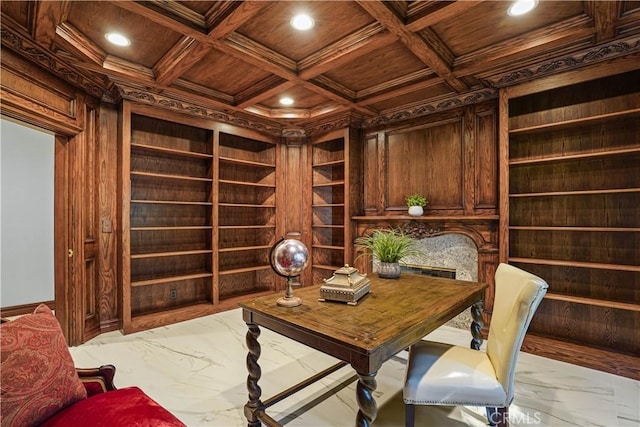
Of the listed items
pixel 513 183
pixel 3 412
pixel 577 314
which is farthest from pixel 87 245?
pixel 577 314

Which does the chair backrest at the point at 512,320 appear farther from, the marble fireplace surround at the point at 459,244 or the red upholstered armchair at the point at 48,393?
the marble fireplace surround at the point at 459,244

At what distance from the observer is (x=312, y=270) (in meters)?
4.75

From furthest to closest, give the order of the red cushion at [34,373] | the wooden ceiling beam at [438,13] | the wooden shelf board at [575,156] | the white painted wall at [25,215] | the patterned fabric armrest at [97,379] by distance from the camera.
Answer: the white painted wall at [25,215]
the wooden shelf board at [575,156]
the wooden ceiling beam at [438,13]
the patterned fabric armrest at [97,379]
the red cushion at [34,373]

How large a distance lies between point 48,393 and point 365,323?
1309 millimetres

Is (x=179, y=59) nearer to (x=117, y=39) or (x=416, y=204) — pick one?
(x=117, y=39)

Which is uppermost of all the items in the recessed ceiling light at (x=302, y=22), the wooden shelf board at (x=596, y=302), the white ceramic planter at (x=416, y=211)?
the recessed ceiling light at (x=302, y=22)

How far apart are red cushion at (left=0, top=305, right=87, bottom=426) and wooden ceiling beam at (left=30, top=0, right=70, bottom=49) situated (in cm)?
195

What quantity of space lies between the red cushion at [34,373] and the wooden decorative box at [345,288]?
1.21 meters

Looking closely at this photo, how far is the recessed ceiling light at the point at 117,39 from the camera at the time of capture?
2.44 metres

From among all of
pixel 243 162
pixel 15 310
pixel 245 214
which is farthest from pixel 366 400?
pixel 15 310

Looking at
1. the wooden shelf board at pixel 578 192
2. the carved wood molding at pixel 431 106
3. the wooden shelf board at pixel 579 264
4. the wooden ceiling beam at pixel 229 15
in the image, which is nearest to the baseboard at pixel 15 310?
the wooden ceiling beam at pixel 229 15

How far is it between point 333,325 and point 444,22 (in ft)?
7.51

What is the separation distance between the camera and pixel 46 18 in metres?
2.07

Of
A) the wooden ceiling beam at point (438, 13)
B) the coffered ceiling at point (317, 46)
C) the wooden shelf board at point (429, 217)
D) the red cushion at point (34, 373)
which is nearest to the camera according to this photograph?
the red cushion at point (34, 373)
